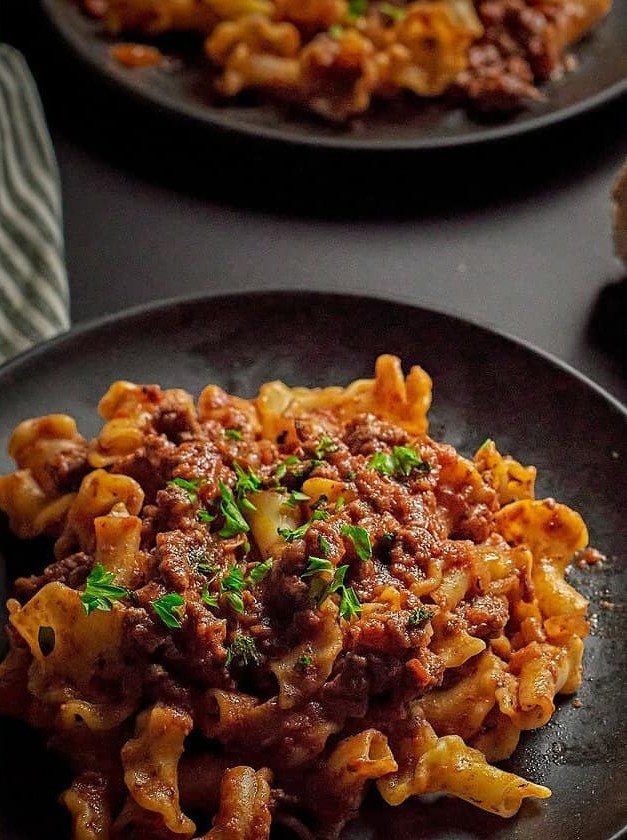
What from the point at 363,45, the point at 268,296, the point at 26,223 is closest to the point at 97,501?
the point at 268,296

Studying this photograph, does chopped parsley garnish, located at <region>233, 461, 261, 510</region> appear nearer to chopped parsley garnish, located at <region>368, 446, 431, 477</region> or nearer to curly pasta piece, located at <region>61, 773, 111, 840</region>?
chopped parsley garnish, located at <region>368, 446, 431, 477</region>

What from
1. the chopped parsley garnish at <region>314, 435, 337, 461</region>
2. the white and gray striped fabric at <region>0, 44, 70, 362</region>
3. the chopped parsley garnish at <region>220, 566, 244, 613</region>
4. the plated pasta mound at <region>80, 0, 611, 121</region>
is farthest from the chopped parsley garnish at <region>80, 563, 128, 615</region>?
the plated pasta mound at <region>80, 0, 611, 121</region>

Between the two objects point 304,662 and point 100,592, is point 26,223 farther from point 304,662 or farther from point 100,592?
point 304,662

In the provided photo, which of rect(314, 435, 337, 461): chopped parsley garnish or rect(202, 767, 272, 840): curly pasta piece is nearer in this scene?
rect(202, 767, 272, 840): curly pasta piece

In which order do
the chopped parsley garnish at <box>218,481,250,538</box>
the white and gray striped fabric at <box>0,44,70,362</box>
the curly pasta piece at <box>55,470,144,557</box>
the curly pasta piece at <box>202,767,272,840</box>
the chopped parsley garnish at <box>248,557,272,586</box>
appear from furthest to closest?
the white and gray striped fabric at <box>0,44,70,362</box>, the curly pasta piece at <box>55,470,144,557</box>, the chopped parsley garnish at <box>218,481,250,538</box>, the chopped parsley garnish at <box>248,557,272,586</box>, the curly pasta piece at <box>202,767,272,840</box>

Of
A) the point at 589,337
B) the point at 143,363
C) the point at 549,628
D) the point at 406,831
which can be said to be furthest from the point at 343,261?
the point at 406,831

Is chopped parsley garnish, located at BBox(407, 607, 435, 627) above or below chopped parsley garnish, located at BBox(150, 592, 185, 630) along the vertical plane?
above

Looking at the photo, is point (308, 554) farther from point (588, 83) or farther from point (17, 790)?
point (588, 83)
